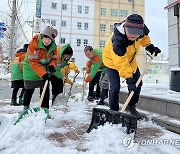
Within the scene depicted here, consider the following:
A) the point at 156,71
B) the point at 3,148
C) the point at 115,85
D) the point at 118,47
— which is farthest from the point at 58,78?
the point at 156,71

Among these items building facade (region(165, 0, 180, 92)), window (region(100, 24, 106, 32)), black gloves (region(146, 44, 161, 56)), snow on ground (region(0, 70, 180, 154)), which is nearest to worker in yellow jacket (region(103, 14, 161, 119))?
black gloves (region(146, 44, 161, 56))

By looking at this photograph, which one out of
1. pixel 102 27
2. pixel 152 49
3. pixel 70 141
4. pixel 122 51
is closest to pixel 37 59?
pixel 122 51

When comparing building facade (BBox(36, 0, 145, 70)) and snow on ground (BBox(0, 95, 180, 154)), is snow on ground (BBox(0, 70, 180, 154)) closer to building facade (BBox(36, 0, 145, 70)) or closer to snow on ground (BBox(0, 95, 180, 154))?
snow on ground (BBox(0, 95, 180, 154))

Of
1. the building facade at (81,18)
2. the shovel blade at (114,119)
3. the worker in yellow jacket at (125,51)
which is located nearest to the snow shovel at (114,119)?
the shovel blade at (114,119)

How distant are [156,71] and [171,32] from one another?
16575 millimetres

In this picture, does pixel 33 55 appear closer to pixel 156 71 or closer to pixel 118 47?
pixel 118 47

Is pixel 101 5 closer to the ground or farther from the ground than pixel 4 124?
farther from the ground

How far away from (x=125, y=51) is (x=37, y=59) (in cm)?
135

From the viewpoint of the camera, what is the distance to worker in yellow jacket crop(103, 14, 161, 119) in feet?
9.80

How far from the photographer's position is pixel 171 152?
226 cm

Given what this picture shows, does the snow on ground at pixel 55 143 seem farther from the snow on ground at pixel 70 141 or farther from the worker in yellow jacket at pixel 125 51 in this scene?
the worker in yellow jacket at pixel 125 51

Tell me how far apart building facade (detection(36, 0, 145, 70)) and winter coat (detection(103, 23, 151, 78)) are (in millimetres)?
29521

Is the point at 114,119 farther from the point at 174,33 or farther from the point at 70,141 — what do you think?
the point at 174,33

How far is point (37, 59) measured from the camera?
3.65 meters
